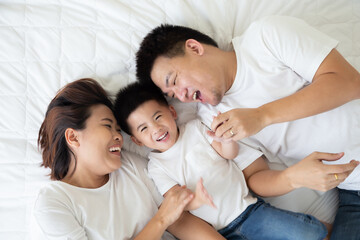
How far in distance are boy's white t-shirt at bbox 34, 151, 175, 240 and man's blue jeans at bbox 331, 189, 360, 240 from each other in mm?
754

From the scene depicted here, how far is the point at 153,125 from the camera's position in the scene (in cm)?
147

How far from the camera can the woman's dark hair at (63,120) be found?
142 cm

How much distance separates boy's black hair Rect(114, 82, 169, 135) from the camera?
150 cm

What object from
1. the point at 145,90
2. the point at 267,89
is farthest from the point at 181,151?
the point at 267,89

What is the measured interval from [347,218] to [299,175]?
0.39 metres

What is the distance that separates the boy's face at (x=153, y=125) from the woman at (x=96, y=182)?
0.31ft

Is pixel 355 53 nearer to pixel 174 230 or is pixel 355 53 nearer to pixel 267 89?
pixel 267 89

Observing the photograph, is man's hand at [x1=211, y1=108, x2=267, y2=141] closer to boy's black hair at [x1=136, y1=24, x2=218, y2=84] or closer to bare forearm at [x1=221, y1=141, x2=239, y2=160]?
bare forearm at [x1=221, y1=141, x2=239, y2=160]

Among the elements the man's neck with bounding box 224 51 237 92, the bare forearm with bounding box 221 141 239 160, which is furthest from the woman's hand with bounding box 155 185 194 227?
the man's neck with bounding box 224 51 237 92

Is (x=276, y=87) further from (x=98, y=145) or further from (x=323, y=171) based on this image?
(x=98, y=145)

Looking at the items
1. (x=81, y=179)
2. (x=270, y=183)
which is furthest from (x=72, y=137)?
(x=270, y=183)

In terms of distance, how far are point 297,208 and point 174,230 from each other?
0.59 m

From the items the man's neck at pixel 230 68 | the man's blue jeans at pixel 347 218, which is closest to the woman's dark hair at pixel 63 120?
the man's neck at pixel 230 68

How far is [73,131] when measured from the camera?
1405 millimetres
